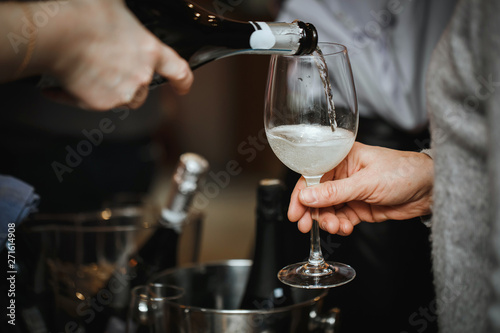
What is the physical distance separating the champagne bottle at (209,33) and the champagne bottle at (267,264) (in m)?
0.23

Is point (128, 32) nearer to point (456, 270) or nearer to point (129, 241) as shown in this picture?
point (129, 241)

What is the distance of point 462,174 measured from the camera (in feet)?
1.70

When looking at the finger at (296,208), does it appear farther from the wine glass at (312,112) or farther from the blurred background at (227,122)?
the blurred background at (227,122)

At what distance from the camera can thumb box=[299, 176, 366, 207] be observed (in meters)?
0.74

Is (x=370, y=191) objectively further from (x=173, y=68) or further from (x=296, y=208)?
(x=173, y=68)

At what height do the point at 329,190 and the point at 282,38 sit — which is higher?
the point at 282,38

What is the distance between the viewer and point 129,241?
2.75ft

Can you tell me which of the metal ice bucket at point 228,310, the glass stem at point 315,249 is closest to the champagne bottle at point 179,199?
the metal ice bucket at point 228,310

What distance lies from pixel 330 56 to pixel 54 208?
0.91 metres

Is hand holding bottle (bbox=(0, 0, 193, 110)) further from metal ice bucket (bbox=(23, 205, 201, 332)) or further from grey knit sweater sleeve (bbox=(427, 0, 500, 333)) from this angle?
grey knit sweater sleeve (bbox=(427, 0, 500, 333))

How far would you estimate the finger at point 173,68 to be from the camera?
0.70 m

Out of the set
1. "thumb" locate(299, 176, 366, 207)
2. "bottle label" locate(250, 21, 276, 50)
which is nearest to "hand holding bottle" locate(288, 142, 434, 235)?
"thumb" locate(299, 176, 366, 207)

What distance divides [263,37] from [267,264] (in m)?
0.36

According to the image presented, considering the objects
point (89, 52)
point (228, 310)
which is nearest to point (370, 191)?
point (228, 310)
